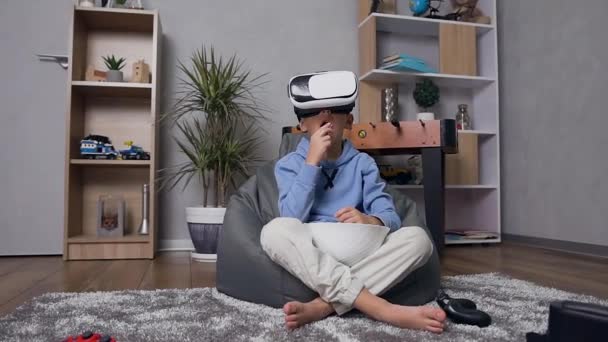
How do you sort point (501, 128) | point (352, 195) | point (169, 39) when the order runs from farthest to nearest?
point (501, 128)
point (169, 39)
point (352, 195)

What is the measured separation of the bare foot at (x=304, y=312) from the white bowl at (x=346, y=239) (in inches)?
5.0

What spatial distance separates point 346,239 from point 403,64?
1758 millimetres

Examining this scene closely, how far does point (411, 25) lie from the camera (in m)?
2.97

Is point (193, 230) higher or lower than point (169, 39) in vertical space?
lower

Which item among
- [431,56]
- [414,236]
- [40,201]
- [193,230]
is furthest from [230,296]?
[431,56]

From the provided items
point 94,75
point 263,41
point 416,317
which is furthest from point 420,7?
point 416,317

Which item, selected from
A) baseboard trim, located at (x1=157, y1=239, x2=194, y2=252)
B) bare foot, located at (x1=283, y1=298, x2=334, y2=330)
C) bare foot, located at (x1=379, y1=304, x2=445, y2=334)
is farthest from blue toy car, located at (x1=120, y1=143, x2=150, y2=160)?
bare foot, located at (x1=379, y1=304, x2=445, y2=334)

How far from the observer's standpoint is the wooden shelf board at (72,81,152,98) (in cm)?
237

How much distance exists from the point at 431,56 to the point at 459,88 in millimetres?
291

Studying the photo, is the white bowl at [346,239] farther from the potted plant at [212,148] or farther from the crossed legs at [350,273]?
the potted plant at [212,148]

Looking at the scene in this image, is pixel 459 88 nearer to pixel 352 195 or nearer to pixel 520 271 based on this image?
pixel 520 271

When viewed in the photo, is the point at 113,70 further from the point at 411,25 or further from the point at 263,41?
the point at 411,25

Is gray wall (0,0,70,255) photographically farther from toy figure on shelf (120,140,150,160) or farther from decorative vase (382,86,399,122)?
decorative vase (382,86,399,122)

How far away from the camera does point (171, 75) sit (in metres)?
2.75
